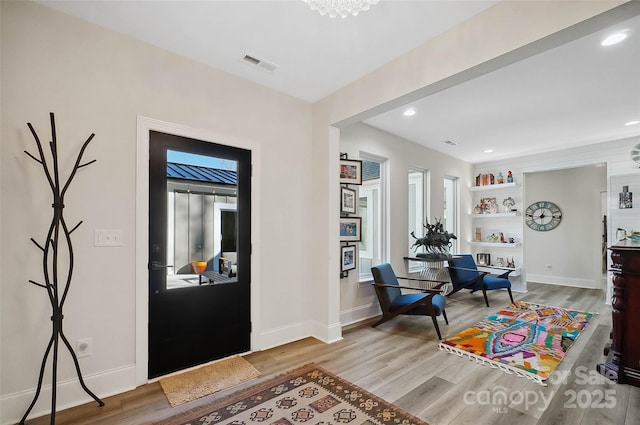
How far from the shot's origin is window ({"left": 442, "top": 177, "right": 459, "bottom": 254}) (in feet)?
19.9

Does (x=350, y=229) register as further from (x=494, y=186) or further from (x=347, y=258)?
(x=494, y=186)

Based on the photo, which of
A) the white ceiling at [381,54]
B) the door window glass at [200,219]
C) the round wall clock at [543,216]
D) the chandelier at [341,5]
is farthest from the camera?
the round wall clock at [543,216]

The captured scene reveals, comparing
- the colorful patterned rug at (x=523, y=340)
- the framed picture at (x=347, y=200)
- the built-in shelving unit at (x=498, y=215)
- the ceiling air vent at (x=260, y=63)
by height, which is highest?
the ceiling air vent at (x=260, y=63)

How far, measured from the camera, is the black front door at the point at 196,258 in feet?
7.98

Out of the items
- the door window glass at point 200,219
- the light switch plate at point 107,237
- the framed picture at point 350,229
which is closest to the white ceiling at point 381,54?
the door window glass at point 200,219

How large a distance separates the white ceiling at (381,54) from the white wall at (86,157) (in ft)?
0.66

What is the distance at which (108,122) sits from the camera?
7.32ft

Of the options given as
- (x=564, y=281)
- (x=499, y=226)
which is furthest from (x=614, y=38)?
(x=564, y=281)

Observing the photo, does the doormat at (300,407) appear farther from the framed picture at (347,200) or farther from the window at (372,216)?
the window at (372,216)

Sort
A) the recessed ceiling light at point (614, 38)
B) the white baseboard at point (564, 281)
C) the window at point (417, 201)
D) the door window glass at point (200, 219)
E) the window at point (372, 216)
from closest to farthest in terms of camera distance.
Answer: the recessed ceiling light at point (614, 38)
the door window glass at point (200, 219)
the window at point (372, 216)
the window at point (417, 201)
the white baseboard at point (564, 281)

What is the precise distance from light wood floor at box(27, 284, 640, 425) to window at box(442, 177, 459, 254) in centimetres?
281

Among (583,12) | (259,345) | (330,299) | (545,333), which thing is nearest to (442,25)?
(583,12)

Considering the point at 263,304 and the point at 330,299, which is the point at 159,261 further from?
Answer: the point at 330,299

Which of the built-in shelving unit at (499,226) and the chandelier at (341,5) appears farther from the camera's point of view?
the built-in shelving unit at (499,226)
